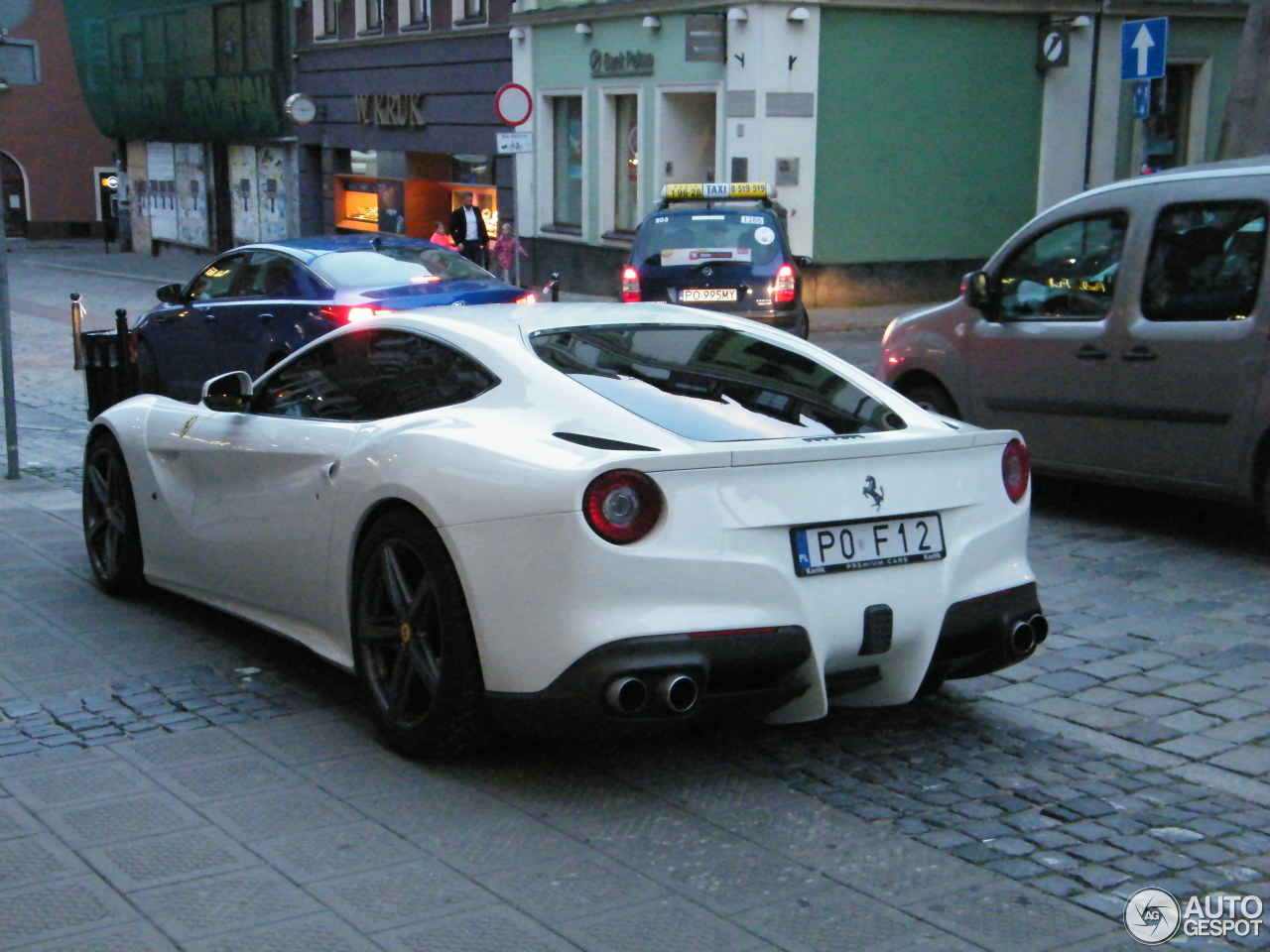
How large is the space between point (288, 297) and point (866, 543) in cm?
857

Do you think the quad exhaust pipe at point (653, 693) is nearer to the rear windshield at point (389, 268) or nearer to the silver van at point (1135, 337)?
the silver van at point (1135, 337)

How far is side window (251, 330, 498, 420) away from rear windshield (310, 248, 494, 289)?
6.15 metres

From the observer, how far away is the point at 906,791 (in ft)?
15.6

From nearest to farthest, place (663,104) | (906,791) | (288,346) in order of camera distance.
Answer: (906,791), (288,346), (663,104)

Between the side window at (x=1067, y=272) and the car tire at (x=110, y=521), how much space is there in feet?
15.7

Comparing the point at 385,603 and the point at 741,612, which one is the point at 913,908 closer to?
the point at 741,612

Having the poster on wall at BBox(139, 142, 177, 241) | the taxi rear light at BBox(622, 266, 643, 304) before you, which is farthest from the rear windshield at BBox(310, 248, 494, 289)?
the poster on wall at BBox(139, 142, 177, 241)

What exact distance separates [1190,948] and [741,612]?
144 cm

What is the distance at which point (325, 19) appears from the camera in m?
35.8

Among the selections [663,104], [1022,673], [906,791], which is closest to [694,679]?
[906,791]

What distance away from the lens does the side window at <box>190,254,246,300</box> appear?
13352 mm

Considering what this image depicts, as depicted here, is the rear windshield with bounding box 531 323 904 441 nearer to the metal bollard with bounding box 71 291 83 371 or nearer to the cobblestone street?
the cobblestone street

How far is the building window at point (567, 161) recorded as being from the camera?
91.0 feet

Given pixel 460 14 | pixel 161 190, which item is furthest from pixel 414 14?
pixel 161 190
